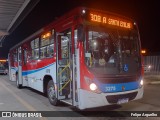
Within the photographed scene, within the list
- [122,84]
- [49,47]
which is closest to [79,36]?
[122,84]

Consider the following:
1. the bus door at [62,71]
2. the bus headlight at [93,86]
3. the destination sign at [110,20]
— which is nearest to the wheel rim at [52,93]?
the bus door at [62,71]

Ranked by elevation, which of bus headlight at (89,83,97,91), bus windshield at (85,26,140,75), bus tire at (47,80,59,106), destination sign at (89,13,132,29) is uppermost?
destination sign at (89,13,132,29)

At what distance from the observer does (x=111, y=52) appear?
6594 millimetres

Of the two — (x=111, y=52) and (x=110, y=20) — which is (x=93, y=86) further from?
(x=110, y=20)

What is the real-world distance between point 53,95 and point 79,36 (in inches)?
124

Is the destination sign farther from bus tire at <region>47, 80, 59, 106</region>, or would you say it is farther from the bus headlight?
bus tire at <region>47, 80, 59, 106</region>

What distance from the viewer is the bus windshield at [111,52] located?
627cm

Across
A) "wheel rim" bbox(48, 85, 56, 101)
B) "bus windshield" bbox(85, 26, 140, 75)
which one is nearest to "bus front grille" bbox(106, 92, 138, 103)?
"bus windshield" bbox(85, 26, 140, 75)

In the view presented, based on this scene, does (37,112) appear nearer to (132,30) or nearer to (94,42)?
(94,42)

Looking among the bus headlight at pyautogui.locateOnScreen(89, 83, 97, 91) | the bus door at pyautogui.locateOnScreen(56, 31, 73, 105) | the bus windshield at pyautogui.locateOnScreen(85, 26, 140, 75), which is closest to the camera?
the bus headlight at pyautogui.locateOnScreen(89, 83, 97, 91)

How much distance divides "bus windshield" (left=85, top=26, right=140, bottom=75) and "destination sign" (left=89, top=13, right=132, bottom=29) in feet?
0.70

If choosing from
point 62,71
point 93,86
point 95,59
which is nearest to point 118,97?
point 93,86

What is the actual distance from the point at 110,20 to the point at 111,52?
1.05m

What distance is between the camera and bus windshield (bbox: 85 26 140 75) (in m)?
6.27
